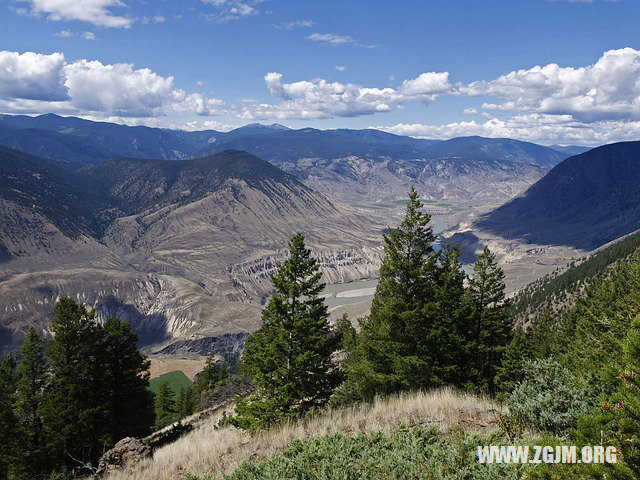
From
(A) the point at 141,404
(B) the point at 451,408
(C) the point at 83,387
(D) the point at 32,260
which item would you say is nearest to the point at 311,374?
(B) the point at 451,408

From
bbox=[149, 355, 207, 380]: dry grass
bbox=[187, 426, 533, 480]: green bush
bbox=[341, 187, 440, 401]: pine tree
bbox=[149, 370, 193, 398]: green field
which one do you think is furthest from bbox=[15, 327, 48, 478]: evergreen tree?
bbox=[149, 355, 207, 380]: dry grass

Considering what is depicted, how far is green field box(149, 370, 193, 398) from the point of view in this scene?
111688 millimetres

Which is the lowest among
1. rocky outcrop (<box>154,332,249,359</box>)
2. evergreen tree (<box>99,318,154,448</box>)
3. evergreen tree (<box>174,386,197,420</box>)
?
rocky outcrop (<box>154,332,249,359</box>)

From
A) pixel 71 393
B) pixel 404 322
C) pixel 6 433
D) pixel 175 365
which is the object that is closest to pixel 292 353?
pixel 404 322

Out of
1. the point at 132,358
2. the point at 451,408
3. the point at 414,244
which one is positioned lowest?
the point at 132,358

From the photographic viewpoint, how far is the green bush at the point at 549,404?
859 centimetres

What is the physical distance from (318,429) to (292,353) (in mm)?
8929

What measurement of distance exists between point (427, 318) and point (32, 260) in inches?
8639

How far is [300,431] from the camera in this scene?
1136 cm

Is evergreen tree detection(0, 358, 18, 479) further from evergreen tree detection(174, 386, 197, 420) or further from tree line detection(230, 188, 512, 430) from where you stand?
evergreen tree detection(174, 386, 197, 420)

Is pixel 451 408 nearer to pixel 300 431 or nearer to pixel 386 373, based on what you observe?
pixel 300 431

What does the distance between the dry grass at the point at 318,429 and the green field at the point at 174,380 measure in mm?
107566

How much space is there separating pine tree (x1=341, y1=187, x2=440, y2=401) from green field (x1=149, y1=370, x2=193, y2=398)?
10049cm

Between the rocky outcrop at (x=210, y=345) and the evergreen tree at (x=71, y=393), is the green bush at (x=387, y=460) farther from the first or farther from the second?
the rocky outcrop at (x=210, y=345)
